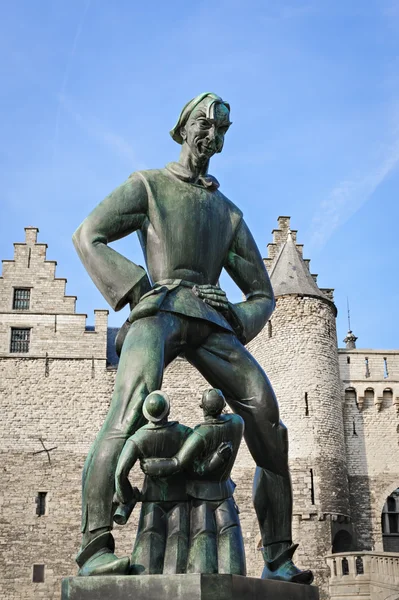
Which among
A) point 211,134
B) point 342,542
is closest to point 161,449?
point 211,134

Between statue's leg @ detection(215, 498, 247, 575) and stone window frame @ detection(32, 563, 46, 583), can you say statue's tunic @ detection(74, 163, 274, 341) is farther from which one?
stone window frame @ detection(32, 563, 46, 583)

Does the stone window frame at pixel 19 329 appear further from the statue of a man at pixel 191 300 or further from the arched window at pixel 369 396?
the statue of a man at pixel 191 300

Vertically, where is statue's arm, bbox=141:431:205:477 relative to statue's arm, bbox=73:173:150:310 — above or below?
below

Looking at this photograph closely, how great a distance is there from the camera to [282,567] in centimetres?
328

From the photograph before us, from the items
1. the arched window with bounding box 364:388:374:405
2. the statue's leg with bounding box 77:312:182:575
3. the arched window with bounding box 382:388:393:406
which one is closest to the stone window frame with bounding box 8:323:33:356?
the arched window with bounding box 364:388:374:405

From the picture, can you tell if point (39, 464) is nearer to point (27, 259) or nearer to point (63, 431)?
point (63, 431)

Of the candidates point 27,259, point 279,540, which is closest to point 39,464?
point 27,259

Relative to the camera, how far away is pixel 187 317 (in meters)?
3.28

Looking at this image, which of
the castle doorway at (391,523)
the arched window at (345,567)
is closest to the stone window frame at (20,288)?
the arched window at (345,567)

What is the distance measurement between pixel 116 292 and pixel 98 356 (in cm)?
2146

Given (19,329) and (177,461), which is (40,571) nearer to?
(19,329)

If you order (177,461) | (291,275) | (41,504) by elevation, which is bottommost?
(177,461)

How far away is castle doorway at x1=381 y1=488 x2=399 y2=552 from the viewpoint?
25.4 meters

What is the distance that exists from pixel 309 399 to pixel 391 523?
625 centimetres
